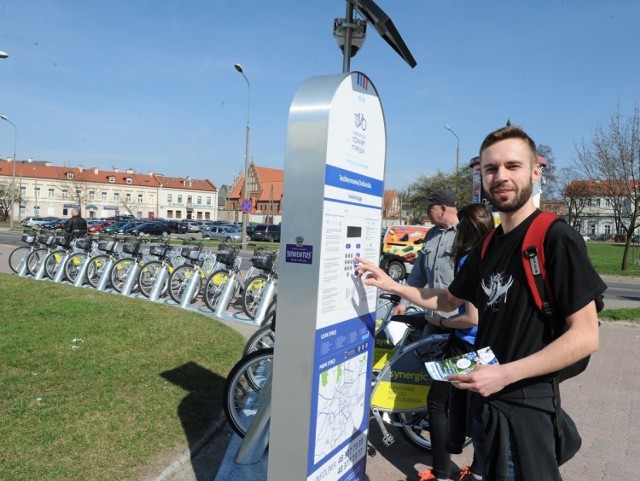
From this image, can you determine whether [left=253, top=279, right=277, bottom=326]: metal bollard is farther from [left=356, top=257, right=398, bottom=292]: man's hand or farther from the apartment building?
the apartment building

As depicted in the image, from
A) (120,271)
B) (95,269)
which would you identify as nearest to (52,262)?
(95,269)

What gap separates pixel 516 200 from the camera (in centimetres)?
186

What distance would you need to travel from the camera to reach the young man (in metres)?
1.69

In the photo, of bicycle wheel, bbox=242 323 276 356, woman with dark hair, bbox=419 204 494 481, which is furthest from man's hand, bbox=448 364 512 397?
bicycle wheel, bbox=242 323 276 356

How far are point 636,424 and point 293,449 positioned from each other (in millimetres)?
3763

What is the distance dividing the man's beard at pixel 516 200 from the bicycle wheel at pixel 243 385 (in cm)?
246

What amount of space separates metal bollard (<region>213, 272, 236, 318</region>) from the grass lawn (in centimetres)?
78

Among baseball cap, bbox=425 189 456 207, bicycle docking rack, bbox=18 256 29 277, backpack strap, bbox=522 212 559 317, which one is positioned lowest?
bicycle docking rack, bbox=18 256 29 277

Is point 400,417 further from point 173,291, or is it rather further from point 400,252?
point 400,252

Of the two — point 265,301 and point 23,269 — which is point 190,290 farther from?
point 23,269

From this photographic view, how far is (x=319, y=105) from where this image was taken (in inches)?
88.2

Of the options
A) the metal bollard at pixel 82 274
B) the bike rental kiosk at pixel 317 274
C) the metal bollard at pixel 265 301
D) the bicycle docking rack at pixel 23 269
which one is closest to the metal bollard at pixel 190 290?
the metal bollard at pixel 265 301

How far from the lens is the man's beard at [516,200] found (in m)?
1.86

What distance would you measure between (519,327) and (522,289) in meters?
0.13
